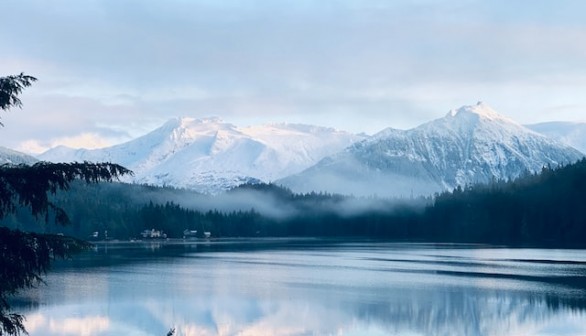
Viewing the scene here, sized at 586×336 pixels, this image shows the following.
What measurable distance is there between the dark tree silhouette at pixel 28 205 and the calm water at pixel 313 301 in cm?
3265

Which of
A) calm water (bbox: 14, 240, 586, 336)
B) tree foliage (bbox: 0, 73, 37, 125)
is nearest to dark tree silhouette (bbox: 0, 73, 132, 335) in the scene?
tree foliage (bbox: 0, 73, 37, 125)

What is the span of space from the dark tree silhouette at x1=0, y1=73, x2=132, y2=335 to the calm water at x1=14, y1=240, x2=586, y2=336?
3265cm

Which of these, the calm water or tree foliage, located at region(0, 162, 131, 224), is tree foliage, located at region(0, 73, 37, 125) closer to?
tree foliage, located at region(0, 162, 131, 224)

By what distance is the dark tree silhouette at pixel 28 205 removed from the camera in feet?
47.2

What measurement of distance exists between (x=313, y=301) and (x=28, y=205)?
162 feet

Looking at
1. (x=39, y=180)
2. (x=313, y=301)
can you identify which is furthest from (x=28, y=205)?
(x=313, y=301)

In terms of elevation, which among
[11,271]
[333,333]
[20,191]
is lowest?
[333,333]

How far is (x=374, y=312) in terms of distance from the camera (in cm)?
5603

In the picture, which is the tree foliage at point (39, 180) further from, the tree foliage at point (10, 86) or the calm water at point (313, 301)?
the calm water at point (313, 301)

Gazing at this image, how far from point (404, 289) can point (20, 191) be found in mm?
60259

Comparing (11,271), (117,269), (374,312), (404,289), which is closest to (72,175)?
(11,271)

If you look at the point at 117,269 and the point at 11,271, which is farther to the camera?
the point at 117,269

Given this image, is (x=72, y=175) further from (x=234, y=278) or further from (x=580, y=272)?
(x=580, y=272)

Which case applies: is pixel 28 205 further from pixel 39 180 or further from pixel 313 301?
pixel 313 301
